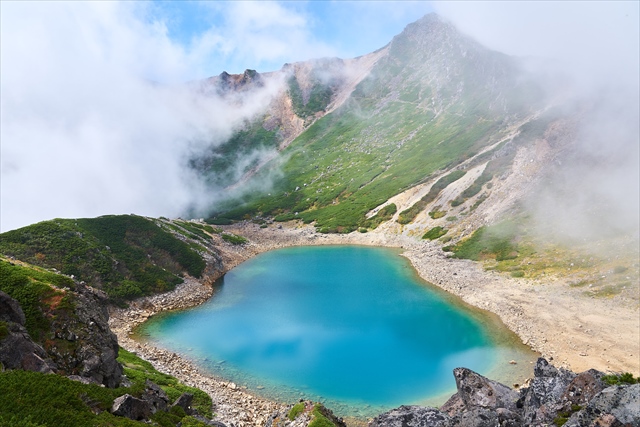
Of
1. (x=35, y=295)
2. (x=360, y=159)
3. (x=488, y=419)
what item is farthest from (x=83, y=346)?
(x=360, y=159)

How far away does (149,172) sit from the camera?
155750 mm

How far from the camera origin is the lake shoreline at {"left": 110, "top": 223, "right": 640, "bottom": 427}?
31.4m

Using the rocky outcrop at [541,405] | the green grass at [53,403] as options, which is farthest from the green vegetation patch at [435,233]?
the green grass at [53,403]

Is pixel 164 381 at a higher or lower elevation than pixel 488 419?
higher

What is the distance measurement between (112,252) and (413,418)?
5334 centimetres

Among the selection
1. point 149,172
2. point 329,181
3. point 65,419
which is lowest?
point 65,419

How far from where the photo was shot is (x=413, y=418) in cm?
1988

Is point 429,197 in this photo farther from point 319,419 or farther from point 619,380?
point 319,419

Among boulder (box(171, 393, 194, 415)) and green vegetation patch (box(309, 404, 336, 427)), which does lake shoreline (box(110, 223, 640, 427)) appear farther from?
green vegetation patch (box(309, 404, 336, 427))

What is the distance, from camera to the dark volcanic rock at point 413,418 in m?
19.5

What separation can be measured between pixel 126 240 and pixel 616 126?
10540cm

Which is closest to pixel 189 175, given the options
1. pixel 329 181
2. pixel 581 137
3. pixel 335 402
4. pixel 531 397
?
pixel 329 181

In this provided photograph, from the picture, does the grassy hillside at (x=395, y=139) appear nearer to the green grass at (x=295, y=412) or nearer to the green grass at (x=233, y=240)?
the green grass at (x=233, y=240)

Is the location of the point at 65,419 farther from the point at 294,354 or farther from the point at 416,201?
the point at 416,201
